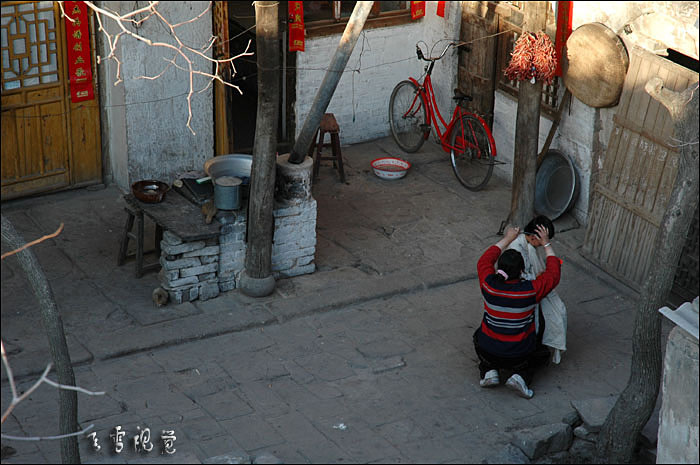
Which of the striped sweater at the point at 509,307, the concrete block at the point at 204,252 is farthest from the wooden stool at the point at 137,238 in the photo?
the striped sweater at the point at 509,307

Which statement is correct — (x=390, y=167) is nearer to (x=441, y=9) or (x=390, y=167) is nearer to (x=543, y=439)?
(x=441, y=9)

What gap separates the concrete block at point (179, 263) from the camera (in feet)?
27.7

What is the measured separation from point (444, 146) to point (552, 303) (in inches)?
168

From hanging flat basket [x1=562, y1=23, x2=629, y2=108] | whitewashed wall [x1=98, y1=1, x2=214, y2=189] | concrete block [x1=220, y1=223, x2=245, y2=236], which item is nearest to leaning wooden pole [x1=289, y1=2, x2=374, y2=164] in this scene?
concrete block [x1=220, y1=223, x2=245, y2=236]

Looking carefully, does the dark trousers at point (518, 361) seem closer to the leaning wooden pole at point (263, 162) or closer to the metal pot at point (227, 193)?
the leaning wooden pole at point (263, 162)

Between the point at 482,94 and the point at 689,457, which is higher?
the point at 482,94

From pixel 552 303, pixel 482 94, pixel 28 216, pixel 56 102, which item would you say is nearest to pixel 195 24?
pixel 56 102

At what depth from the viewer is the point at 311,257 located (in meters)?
9.20

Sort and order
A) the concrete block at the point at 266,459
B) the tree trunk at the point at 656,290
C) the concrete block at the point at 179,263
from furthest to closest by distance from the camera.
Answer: the concrete block at the point at 179,263
the concrete block at the point at 266,459
the tree trunk at the point at 656,290

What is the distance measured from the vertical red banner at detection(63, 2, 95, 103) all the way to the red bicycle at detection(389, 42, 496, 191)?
3910 mm

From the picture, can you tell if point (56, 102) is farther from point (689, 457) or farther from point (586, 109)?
point (689, 457)

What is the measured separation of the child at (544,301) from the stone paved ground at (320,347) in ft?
1.18

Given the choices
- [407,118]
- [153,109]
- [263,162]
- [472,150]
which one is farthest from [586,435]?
[407,118]

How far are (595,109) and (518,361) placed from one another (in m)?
3.49
